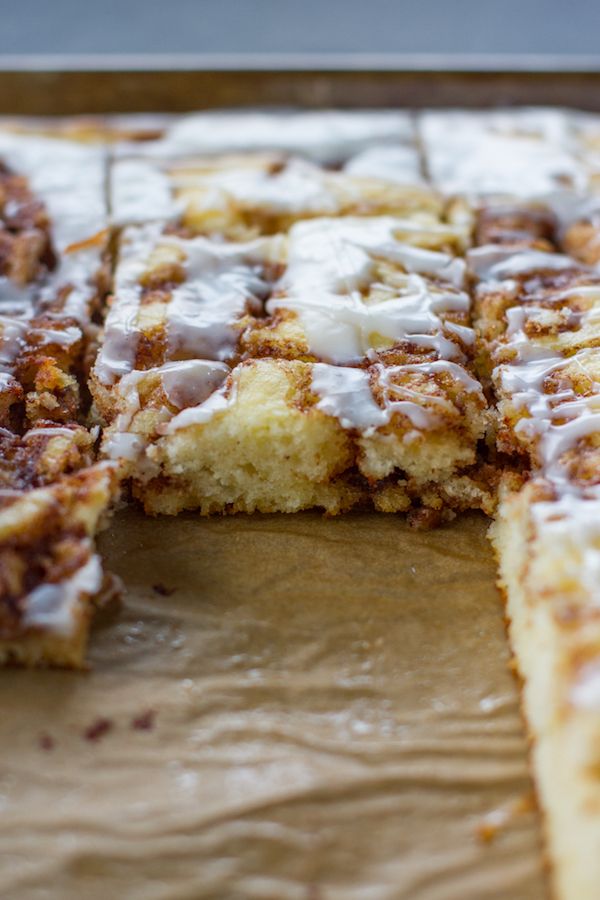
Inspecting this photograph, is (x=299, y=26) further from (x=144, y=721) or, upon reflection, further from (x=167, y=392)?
(x=144, y=721)

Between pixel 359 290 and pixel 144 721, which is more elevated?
pixel 359 290

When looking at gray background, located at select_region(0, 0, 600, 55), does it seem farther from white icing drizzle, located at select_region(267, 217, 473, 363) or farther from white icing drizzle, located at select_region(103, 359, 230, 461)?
white icing drizzle, located at select_region(103, 359, 230, 461)

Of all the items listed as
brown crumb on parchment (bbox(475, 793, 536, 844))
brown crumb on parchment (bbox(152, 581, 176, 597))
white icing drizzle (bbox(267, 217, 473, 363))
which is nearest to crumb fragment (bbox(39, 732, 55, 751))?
brown crumb on parchment (bbox(152, 581, 176, 597))

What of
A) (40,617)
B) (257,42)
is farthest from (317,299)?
(257,42)

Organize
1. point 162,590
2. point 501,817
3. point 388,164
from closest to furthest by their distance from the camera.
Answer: point 501,817
point 162,590
point 388,164

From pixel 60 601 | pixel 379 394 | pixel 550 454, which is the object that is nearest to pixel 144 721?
pixel 60 601

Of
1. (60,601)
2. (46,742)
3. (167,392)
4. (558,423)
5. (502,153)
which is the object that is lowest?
(46,742)

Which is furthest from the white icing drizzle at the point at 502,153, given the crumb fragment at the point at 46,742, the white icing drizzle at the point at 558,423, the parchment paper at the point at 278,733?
the crumb fragment at the point at 46,742

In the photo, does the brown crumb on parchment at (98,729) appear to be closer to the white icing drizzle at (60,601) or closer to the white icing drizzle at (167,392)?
the white icing drizzle at (60,601)
